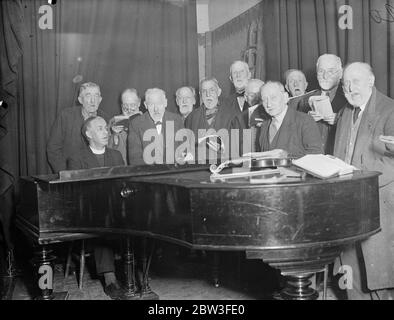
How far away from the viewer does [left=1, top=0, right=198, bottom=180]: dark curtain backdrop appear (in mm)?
4625

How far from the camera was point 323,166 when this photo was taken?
7.28 ft

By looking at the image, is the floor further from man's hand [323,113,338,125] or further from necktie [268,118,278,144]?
man's hand [323,113,338,125]

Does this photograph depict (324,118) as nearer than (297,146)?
No

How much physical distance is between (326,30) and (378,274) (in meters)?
2.34

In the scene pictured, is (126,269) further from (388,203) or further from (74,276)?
(388,203)

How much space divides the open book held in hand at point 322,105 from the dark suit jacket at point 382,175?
1.87 feet

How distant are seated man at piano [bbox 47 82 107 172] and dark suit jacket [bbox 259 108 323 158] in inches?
75.6

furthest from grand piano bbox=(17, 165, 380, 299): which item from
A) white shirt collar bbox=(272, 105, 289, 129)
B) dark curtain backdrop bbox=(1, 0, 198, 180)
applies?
dark curtain backdrop bbox=(1, 0, 198, 180)

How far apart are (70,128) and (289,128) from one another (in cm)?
224

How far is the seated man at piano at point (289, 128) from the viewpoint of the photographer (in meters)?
3.20

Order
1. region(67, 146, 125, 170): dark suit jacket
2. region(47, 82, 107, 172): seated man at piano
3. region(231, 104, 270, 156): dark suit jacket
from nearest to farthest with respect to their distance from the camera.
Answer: region(67, 146, 125, 170): dark suit jacket
region(231, 104, 270, 156): dark suit jacket
region(47, 82, 107, 172): seated man at piano

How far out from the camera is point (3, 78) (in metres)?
4.03

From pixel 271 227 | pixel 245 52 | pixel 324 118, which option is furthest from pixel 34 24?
pixel 271 227

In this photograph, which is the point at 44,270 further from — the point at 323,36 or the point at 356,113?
the point at 323,36
